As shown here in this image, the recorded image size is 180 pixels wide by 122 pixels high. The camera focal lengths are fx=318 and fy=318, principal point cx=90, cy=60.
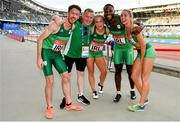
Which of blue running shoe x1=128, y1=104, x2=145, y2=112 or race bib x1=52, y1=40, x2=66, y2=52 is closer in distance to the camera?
race bib x1=52, y1=40, x2=66, y2=52

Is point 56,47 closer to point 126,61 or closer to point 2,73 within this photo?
A: point 126,61

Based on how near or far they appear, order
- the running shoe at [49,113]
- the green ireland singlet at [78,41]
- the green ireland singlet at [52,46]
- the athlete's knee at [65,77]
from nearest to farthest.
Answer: the running shoe at [49,113], the green ireland singlet at [52,46], the athlete's knee at [65,77], the green ireland singlet at [78,41]

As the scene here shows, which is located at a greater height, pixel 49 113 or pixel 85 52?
pixel 85 52

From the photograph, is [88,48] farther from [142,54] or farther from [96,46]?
[142,54]

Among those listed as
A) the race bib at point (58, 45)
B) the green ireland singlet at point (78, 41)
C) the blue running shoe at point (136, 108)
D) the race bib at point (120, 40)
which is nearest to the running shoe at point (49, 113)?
the race bib at point (58, 45)

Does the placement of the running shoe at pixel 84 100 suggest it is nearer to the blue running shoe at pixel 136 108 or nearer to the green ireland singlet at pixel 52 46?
the blue running shoe at pixel 136 108

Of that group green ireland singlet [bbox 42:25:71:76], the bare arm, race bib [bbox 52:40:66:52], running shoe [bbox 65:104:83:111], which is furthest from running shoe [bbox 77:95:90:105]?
the bare arm

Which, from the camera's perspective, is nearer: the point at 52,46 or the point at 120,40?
the point at 52,46

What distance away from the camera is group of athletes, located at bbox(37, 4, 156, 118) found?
5.09 metres

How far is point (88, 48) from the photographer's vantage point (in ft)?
19.5

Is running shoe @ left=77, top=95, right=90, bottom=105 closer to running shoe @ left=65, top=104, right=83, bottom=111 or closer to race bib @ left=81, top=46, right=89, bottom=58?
running shoe @ left=65, top=104, right=83, bottom=111

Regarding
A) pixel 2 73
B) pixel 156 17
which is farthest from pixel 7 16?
pixel 2 73

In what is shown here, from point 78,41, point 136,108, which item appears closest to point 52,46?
point 78,41

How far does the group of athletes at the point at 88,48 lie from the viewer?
16.7ft
